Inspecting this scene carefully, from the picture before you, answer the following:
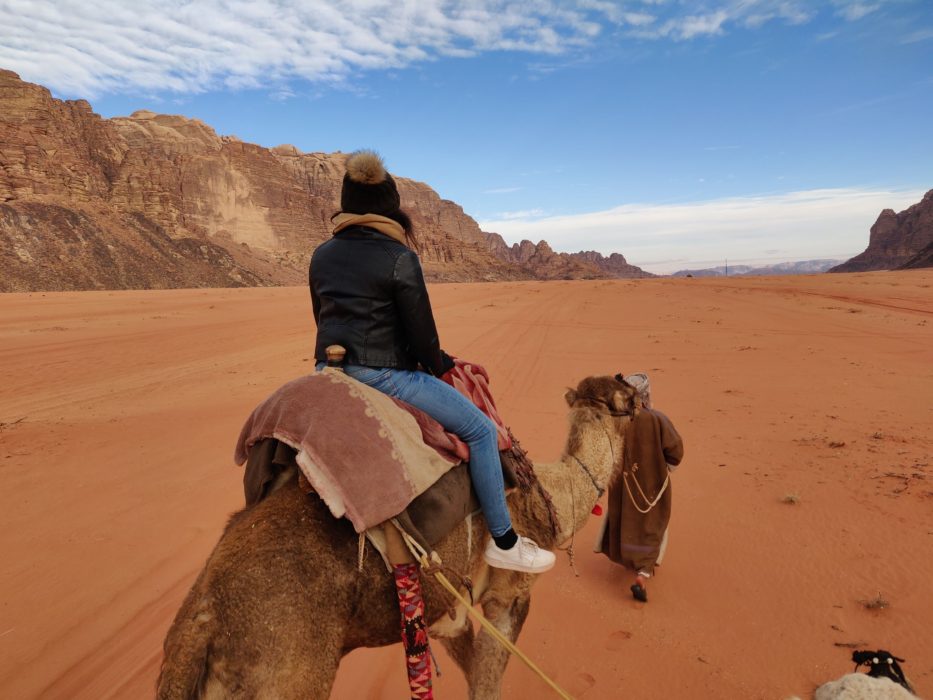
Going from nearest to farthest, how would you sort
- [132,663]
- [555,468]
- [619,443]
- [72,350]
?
1. [555,468]
2. [619,443]
3. [132,663]
4. [72,350]

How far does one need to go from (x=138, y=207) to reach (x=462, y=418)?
91596 mm

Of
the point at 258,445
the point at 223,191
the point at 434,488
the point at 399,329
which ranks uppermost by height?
the point at 223,191

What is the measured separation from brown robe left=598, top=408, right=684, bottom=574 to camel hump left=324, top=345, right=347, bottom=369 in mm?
3144

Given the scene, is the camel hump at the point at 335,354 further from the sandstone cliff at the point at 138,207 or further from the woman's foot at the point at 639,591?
the sandstone cliff at the point at 138,207

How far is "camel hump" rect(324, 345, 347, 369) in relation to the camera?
2.43 meters

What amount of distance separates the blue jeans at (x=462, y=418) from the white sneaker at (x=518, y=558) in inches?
4.7

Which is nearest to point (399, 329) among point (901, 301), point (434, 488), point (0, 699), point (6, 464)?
point (434, 488)

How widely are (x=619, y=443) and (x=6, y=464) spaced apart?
8.85 m

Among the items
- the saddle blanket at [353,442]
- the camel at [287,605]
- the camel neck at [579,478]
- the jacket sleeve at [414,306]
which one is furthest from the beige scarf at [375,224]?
the camel neck at [579,478]

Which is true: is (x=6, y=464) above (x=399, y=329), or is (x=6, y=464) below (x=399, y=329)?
below

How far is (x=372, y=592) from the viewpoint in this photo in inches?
A: 92.8

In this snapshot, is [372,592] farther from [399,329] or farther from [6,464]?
[6,464]

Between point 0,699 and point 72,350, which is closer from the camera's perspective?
point 0,699

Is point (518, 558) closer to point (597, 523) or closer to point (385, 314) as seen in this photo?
point (385, 314)
